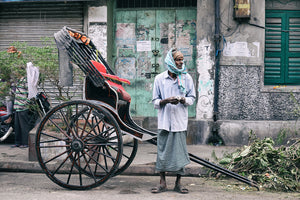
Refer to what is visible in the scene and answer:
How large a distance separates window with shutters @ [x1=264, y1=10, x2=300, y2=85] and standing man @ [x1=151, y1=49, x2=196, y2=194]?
4.64 metres

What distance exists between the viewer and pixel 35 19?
383 inches

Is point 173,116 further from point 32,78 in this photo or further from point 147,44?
point 147,44

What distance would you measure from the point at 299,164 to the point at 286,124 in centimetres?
334

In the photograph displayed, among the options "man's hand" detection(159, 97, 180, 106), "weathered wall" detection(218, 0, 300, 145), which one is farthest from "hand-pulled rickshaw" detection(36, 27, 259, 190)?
"weathered wall" detection(218, 0, 300, 145)

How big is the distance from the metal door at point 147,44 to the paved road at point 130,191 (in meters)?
3.81

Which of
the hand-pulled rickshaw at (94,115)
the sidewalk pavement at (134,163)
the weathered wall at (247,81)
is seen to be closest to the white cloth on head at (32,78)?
the sidewalk pavement at (134,163)

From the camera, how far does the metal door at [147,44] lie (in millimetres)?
9492

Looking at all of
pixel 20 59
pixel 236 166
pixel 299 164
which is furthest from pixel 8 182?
pixel 299 164

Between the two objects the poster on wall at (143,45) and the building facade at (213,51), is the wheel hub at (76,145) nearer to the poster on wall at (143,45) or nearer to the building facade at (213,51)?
the building facade at (213,51)

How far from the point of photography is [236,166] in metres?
5.87

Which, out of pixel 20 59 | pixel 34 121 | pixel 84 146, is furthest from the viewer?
pixel 34 121

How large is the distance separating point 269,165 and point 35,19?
21.9ft

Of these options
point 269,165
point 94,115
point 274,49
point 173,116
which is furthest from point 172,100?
point 274,49

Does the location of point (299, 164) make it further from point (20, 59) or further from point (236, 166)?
point (20, 59)
